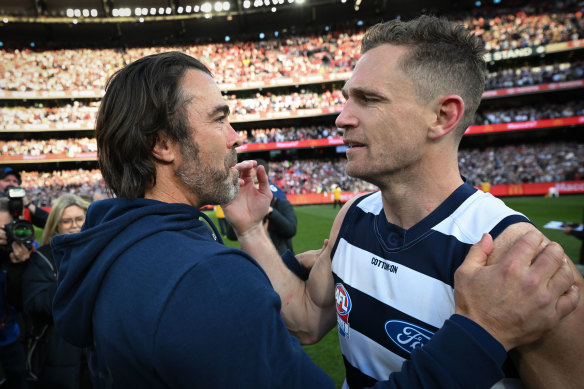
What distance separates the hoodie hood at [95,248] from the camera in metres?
1.25

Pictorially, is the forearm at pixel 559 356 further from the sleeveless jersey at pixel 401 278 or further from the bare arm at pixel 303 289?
the bare arm at pixel 303 289

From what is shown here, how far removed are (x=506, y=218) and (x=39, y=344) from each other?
384cm

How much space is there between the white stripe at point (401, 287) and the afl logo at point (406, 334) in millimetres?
47

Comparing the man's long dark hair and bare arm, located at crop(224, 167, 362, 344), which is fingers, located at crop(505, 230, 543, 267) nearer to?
bare arm, located at crop(224, 167, 362, 344)

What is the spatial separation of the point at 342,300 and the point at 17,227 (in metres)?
2.76

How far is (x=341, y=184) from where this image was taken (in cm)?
3108

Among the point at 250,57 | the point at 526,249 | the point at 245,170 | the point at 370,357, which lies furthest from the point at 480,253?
the point at 250,57

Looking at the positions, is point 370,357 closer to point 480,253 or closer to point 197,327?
point 480,253

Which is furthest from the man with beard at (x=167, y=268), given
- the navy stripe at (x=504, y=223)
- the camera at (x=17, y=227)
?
the camera at (x=17, y=227)

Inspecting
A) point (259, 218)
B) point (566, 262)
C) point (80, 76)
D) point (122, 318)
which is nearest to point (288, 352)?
point (122, 318)

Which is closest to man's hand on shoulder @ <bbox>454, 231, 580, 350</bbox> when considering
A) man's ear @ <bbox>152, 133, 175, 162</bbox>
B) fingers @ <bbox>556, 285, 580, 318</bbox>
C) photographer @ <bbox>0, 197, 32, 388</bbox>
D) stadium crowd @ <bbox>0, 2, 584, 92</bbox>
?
fingers @ <bbox>556, 285, 580, 318</bbox>

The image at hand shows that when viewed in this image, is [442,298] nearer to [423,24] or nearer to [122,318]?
[122,318]

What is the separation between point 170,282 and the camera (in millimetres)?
1096

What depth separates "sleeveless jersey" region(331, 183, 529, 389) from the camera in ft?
4.87
